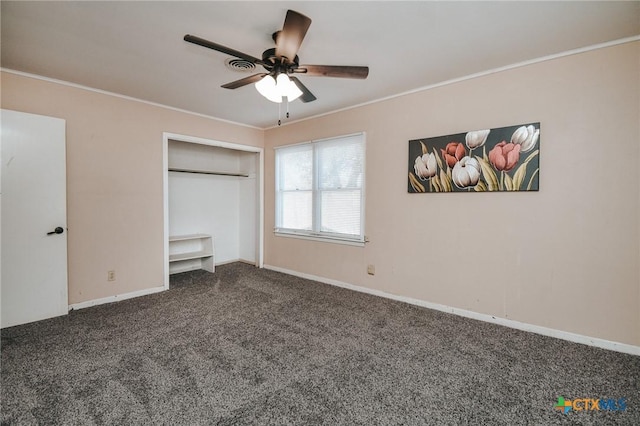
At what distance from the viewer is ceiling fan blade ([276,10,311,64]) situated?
1.68m

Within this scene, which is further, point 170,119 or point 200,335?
point 170,119

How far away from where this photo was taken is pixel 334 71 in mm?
2184

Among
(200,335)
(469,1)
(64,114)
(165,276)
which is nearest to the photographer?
(469,1)

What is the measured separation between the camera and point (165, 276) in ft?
13.3

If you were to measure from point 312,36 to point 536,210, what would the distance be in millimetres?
2446

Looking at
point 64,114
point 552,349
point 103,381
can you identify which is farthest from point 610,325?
point 64,114

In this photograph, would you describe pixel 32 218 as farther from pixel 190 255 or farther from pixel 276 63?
pixel 276 63

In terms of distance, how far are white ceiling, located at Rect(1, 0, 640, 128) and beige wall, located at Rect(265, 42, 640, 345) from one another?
28 cm

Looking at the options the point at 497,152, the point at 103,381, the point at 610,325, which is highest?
the point at 497,152

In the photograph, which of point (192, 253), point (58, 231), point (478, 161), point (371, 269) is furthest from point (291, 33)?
point (192, 253)

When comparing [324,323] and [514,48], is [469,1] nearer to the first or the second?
[514,48]

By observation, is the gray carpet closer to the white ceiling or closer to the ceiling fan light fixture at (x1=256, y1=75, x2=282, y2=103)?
the ceiling fan light fixture at (x1=256, y1=75, x2=282, y2=103)

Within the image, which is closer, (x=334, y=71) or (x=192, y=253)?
(x=334, y=71)

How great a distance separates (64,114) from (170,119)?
3.69 ft
